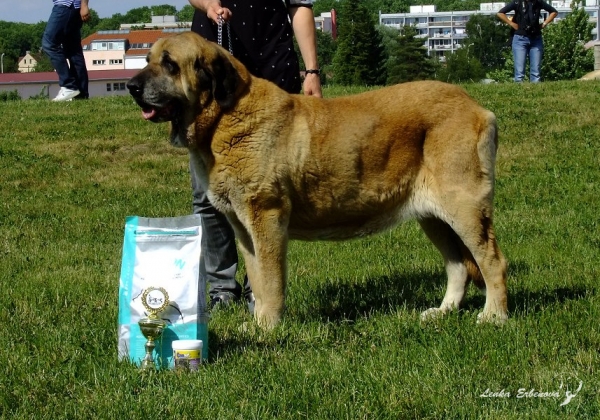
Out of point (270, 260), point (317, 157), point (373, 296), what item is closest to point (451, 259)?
point (373, 296)

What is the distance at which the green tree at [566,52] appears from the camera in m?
47.6

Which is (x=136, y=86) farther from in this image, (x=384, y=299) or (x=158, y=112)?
(x=384, y=299)

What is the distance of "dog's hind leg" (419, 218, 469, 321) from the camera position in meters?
5.71

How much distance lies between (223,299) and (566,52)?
4679 centimetres

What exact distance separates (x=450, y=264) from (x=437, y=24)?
19349 cm

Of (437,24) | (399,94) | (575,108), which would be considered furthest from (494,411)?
(437,24)

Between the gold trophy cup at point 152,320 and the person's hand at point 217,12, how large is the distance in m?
2.04

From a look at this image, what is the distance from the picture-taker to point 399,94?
5359mm

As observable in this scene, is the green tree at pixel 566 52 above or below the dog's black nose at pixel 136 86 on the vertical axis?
Answer: below

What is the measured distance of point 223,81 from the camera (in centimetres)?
486

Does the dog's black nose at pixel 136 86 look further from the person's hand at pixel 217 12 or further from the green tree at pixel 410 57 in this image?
the green tree at pixel 410 57

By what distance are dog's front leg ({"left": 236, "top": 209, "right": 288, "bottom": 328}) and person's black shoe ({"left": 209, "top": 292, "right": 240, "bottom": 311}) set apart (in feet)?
2.34

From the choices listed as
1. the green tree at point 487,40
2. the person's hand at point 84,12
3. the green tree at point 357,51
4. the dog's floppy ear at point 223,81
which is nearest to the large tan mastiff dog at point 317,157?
the dog's floppy ear at point 223,81
